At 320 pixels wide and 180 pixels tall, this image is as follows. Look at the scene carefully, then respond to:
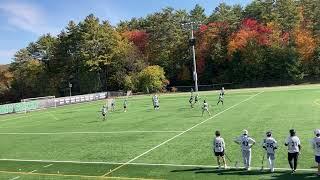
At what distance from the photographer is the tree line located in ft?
291

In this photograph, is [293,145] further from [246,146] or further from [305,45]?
→ [305,45]

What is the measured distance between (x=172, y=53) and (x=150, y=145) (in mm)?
76221

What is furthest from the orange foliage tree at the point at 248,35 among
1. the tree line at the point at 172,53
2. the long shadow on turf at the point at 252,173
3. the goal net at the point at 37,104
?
the long shadow on turf at the point at 252,173

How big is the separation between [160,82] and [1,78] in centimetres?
5265

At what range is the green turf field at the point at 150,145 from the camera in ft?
65.2

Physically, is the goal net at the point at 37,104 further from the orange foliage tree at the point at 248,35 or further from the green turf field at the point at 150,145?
the orange foliage tree at the point at 248,35

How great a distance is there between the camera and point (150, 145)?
26531mm

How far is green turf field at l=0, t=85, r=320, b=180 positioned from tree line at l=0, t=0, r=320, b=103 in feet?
152

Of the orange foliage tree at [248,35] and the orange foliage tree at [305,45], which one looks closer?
the orange foliage tree at [305,45]

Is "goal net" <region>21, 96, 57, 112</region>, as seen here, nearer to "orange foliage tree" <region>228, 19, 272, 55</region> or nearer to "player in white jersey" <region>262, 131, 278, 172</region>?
"orange foliage tree" <region>228, 19, 272, 55</region>

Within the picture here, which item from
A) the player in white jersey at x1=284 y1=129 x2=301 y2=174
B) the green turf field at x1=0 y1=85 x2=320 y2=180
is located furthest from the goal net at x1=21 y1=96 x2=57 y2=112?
the player in white jersey at x1=284 y1=129 x2=301 y2=174

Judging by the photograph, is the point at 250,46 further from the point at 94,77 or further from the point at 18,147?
the point at 18,147

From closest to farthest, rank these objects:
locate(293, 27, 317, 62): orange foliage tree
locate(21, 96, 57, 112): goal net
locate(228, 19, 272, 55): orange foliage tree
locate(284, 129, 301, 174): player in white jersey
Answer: locate(284, 129, 301, 174): player in white jersey, locate(21, 96, 57, 112): goal net, locate(293, 27, 317, 62): orange foliage tree, locate(228, 19, 272, 55): orange foliage tree

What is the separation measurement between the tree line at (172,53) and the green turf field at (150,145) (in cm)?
4646
